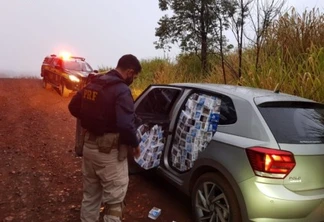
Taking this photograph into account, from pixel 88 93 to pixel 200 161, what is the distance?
1258 millimetres

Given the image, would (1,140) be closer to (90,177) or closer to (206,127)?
(90,177)

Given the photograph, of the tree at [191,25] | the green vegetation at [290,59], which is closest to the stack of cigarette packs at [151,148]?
the green vegetation at [290,59]

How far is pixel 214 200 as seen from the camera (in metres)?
3.13

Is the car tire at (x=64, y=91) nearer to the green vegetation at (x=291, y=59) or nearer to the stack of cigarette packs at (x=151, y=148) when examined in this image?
the green vegetation at (x=291, y=59)

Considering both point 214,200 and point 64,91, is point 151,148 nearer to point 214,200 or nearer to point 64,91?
point 214,200

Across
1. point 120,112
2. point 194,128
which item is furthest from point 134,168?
point 120,112

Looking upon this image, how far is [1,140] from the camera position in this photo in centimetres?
689

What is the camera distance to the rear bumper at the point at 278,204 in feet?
8.54

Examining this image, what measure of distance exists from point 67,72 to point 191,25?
580cm

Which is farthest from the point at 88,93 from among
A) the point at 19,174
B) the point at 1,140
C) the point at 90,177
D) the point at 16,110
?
the point at 16,110

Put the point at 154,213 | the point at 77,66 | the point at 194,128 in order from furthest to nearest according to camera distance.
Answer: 1. the point at 77,66
2. the point at 154,213
3. the point at 194,128

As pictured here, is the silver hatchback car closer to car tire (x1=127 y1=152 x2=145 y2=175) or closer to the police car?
car tire (x1=127 y1=152 x2=145 y2=175)

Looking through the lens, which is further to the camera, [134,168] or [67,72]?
[67,72]

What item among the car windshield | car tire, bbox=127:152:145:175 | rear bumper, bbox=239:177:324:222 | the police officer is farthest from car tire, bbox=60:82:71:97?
rear bumper, bbox=239:177:324:222
